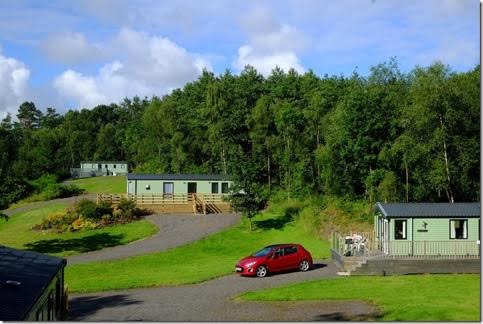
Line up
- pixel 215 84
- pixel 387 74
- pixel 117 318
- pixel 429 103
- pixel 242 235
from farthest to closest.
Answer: pixel 215 84 < pixel 387 74 < pixel 242 235 < pixel 429 103 < pixel 117 318

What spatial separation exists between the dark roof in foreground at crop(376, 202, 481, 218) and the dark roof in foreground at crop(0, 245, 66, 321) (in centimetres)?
1788

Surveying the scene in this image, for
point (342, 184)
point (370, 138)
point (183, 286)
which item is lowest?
point (183, 286)

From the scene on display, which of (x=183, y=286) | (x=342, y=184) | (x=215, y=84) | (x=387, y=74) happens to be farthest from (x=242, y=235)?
(x=215, y=84)

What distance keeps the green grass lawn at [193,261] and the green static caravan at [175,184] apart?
1037 cm

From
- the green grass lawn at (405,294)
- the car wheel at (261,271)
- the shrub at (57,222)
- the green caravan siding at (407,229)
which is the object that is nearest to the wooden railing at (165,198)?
the shrub at (57,222)

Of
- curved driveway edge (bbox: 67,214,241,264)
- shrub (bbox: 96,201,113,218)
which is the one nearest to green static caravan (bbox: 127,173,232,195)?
curved driveway edge (bbox: 67,214,241,264)

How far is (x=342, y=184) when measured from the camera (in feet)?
156

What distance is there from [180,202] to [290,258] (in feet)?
84.7

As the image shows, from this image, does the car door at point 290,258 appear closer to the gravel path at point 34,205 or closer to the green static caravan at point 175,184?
the green static caravan at point 175,184

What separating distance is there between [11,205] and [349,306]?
169 ft

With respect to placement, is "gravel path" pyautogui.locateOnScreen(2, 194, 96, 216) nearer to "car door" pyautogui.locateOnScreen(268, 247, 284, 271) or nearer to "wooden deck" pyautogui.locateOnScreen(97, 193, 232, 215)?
"wooden deck" pyautogui.locateOnScreen(97, 193, 232, 215)

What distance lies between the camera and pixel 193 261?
115 feet

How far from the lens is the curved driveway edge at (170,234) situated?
37.1 m

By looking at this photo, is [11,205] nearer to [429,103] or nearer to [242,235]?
[242,235]
